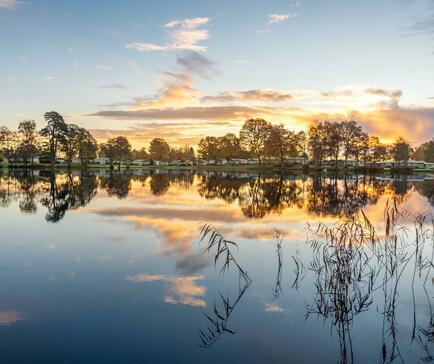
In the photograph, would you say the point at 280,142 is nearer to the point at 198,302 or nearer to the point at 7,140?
the point at 7,140

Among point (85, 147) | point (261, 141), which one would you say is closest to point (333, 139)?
point (261, 141)

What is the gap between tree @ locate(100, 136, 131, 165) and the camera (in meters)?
175

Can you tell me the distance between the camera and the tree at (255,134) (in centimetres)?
14888

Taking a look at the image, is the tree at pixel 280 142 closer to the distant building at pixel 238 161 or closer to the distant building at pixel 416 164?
the distant building at pixel 238 161

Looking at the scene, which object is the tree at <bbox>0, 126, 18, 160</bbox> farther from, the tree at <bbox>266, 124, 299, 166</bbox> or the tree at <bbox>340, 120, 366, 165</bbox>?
the tree at <bbox>340, 120, 366, 165</bbox>

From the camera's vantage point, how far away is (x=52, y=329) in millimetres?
9070

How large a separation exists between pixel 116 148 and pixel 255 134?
7034cm

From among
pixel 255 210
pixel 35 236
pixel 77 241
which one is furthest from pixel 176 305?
pixel 255 210

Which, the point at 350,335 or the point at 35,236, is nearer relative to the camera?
the point at 350,335

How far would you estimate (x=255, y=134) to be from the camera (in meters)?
149

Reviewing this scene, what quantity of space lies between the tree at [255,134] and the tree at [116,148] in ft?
211

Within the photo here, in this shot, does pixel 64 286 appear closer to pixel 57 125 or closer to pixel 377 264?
pixel 377 264

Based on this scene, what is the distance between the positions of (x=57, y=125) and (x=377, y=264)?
141 metres

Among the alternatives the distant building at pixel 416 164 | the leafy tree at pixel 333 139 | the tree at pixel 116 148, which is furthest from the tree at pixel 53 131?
the distant building at pixel 416 164
